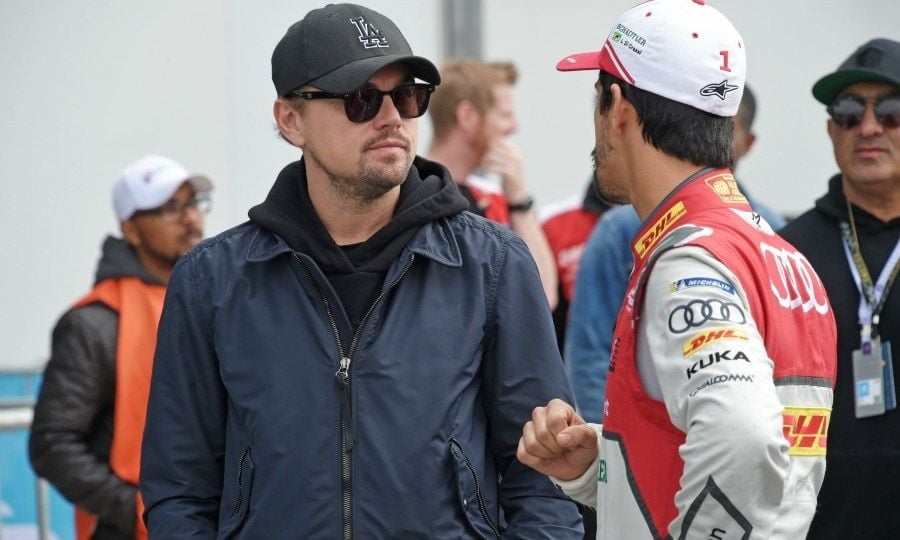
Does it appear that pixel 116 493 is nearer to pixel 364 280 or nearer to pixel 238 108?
pixel 364 280

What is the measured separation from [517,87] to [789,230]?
5578 mm

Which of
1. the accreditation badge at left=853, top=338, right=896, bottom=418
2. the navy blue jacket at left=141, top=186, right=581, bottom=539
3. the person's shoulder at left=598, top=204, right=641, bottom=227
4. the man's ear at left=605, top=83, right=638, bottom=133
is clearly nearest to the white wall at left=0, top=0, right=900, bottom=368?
the person's shoulder at left=598, top=204, right=641, bottom=227

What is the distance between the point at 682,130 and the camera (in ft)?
8.79

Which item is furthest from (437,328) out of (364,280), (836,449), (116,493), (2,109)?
(2,109)

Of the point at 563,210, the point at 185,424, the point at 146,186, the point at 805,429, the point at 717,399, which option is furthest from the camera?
the point at 563,210

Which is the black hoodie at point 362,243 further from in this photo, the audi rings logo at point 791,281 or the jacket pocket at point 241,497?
the audi rings logo at point 791,281

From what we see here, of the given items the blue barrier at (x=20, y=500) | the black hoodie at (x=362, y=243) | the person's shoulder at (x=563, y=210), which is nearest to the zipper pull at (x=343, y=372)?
the black hoodie at (x=362, y=243)

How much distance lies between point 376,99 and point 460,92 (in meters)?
2.80

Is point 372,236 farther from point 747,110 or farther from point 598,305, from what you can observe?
point 747,110

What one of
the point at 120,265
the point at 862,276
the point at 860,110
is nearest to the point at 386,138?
the point at 862,276

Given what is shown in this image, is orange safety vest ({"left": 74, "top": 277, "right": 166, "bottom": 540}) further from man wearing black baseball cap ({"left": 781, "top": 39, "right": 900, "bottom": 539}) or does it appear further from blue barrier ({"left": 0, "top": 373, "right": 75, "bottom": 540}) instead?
man wearing black baseball cap ({"left": 781, "top": 39, "right": 900, "bottom": 539})

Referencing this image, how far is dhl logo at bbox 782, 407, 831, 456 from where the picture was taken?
2512 mm

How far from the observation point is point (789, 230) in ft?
14.1

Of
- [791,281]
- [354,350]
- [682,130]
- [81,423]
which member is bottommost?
[81,423]
